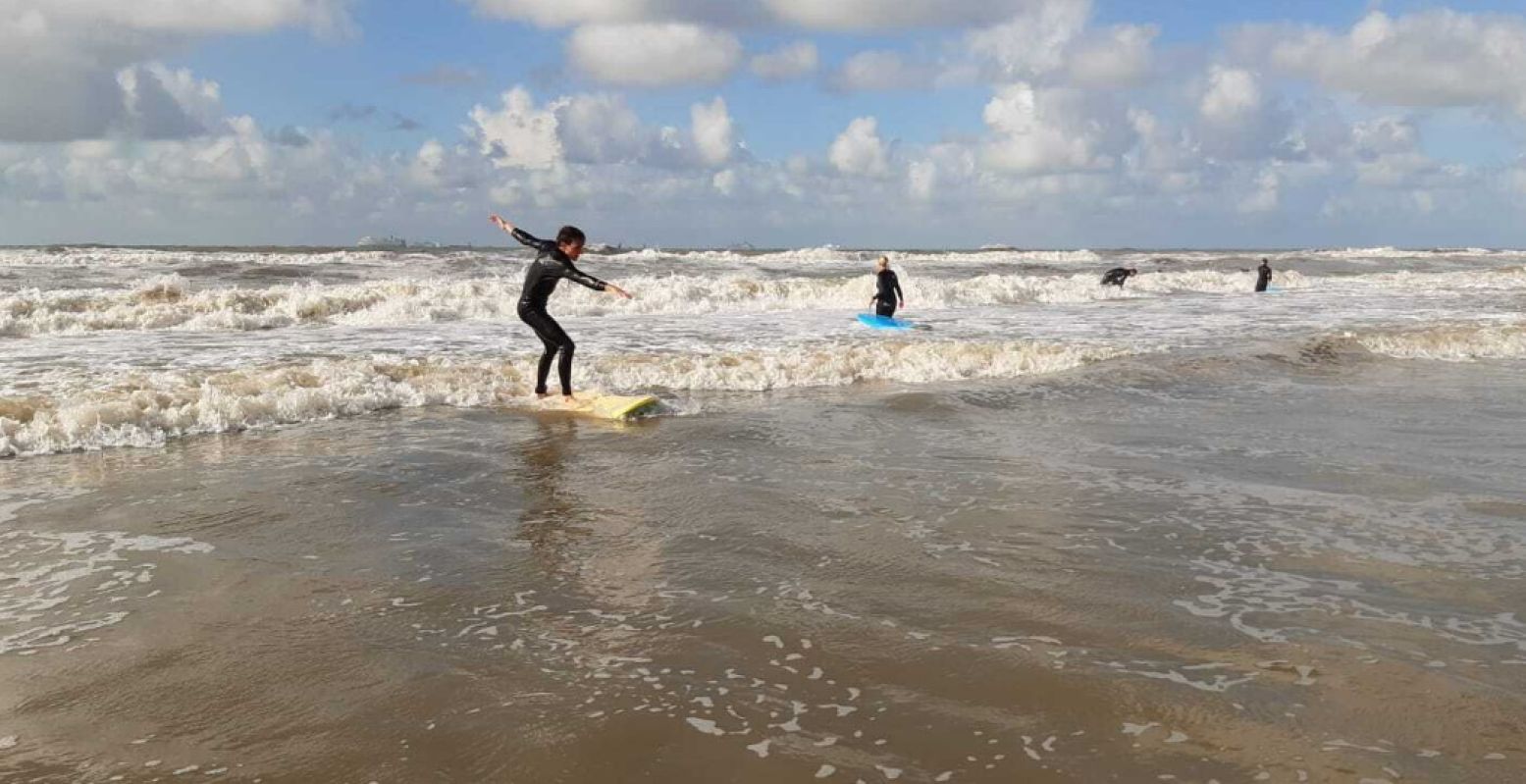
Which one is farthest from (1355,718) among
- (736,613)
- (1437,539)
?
(1437,539)

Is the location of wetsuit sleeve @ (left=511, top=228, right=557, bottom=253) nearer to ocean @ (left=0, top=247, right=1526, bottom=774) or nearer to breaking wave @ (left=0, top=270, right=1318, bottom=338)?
ocean @ (left=0, top=247, right=1526, bottom=774)

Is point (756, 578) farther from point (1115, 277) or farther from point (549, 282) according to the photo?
point (1115, 277)

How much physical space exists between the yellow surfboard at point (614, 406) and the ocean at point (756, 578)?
0.23 meters

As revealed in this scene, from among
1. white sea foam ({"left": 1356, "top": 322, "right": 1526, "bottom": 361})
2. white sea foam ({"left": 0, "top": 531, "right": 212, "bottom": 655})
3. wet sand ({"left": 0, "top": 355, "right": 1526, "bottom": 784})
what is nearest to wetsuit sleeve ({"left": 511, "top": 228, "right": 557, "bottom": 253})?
wet sand ({"left": 0, "top": 355, "right": 1526, "bottom": 784})

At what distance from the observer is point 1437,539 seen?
19.2 ft

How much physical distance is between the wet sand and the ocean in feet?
0.08

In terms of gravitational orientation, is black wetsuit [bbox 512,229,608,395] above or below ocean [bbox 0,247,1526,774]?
above

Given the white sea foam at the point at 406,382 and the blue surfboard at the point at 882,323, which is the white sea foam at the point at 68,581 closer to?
the white sea foam at the point at 406,382

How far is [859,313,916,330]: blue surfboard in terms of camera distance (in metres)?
19.7

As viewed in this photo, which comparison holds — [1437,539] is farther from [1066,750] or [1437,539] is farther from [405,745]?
[405,745]

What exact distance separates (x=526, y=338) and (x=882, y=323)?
22.0 feet

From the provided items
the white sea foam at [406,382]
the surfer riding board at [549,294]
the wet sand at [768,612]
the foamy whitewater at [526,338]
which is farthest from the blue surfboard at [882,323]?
the wet sand at [768,612]

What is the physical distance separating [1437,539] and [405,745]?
5570 millimetres

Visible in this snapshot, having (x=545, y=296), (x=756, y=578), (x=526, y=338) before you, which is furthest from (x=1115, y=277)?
(x=756, y=578)
